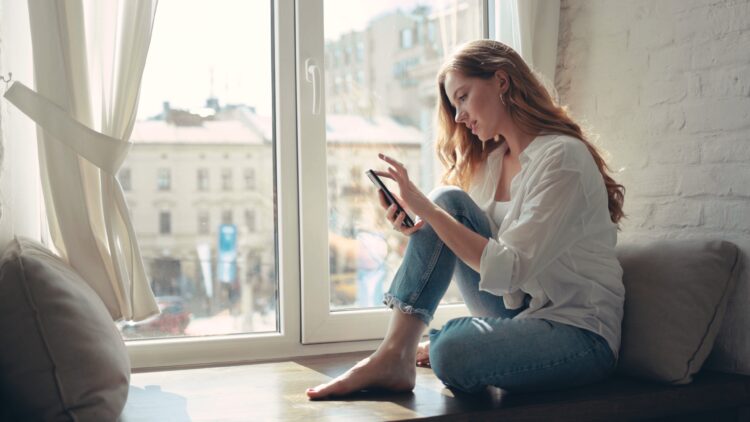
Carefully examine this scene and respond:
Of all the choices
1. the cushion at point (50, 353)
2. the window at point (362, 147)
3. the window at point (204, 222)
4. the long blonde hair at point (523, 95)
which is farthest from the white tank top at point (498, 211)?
the cushion at point (50, 353)

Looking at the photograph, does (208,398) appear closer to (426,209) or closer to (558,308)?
(426,209)

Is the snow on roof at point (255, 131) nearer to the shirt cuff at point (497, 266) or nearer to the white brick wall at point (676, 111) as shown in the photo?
the white brick wall at point (676, 111)

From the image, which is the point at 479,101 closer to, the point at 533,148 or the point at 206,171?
the point at 533,148

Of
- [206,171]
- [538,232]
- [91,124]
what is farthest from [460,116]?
[91,124]

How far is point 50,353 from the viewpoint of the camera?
5.19 feet

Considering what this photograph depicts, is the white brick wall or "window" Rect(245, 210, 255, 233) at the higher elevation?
the white brick wall

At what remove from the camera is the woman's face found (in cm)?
A: 212

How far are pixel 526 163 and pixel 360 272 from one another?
0.82 meters

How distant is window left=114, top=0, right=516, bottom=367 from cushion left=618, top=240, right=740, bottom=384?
2.72 feet

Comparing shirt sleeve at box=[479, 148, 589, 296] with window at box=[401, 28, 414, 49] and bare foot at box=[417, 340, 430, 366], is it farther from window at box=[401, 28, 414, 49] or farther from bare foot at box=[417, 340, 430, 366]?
window at box=[401, 28, 414, 49]

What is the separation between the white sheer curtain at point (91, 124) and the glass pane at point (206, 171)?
0.29 meters

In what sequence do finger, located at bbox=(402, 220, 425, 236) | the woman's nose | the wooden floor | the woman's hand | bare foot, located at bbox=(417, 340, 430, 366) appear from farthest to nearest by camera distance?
bare foot, located at bbox=(417, 340, 430, 366)
the woman's nose
finger, located at bbox=(402, 220, 425, 236)
the woman's hand
the wooden floor

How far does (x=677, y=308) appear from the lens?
206 centimetres

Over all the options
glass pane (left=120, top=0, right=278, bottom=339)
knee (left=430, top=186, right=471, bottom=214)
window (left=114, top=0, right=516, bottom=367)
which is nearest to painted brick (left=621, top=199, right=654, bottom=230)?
knee (left=430, top=186, right=471, bottom=214)
